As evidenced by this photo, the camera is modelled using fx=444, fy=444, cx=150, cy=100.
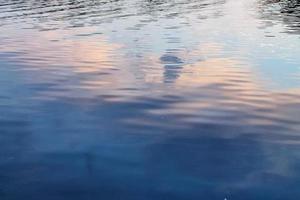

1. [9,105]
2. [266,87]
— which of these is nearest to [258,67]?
[266,87]

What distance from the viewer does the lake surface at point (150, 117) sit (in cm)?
1373

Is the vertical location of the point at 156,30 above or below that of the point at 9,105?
below

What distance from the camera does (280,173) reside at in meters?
14.3

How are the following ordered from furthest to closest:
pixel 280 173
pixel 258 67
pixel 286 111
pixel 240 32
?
pixel 240 32, pixel 258 67, pixel 286 111, pixel 280 173

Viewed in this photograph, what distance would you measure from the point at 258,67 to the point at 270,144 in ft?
47.4

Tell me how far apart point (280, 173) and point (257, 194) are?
1.75 metres

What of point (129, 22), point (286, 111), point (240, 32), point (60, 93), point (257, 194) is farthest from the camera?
point (129, 22)

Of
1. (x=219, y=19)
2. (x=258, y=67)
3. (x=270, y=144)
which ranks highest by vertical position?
(x=270, y=144)

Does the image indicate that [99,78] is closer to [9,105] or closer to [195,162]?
[9,105]

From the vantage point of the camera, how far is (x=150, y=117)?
65.8ft

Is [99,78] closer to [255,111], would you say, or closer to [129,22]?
[255,111]

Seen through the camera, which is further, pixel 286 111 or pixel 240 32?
pixel 240 32

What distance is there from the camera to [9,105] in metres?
22.0

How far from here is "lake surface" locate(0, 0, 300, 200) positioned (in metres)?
13.7
